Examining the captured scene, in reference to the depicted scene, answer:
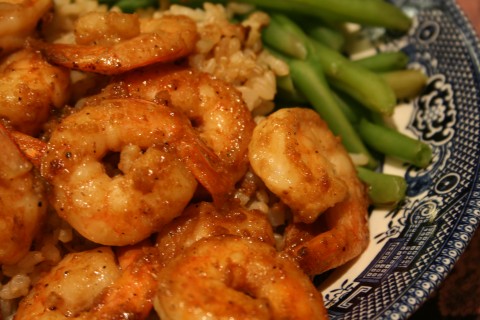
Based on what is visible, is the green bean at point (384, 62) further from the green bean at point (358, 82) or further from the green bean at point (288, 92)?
the green bean at point (288, 92)

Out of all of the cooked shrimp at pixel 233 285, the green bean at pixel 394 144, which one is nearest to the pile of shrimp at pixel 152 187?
the cooked shrimp at pixel 233 285

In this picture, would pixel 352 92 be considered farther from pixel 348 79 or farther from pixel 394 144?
pixel 394 144

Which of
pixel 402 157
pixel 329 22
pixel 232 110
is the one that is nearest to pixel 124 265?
pixel 232 110

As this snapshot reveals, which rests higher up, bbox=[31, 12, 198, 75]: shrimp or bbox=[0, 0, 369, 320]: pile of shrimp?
bbox=[31, 12, 198, 75]: shrimp

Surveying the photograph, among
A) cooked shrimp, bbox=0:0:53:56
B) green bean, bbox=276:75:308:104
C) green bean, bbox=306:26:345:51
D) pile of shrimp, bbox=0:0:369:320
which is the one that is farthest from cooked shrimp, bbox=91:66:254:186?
green bean, bbox=306:26:345:51

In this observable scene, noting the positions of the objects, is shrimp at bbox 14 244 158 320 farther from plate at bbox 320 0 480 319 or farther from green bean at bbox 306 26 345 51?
green bean at bbox 306 26 345 51

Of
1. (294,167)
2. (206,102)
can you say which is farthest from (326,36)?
(294,167)

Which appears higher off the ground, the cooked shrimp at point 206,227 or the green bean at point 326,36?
the green bean at point 326,36
